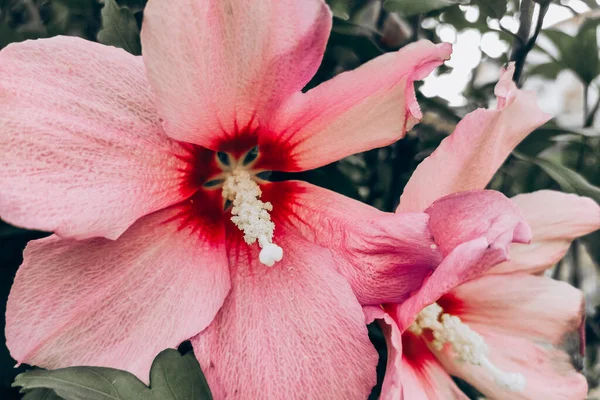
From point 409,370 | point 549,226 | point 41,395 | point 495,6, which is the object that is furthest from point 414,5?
point 41,395

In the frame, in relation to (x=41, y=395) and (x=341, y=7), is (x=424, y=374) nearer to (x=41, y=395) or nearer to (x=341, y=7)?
(x=41, y=395)

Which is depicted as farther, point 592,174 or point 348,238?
point 592,174

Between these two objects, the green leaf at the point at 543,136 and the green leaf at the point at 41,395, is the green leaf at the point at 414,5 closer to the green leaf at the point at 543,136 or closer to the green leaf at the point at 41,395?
the green leaf at the point at 543,136

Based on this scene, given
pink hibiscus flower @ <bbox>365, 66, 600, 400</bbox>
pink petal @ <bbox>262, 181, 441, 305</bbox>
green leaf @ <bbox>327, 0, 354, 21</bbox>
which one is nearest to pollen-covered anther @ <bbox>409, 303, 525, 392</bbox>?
pink hibiscus flower @ <bbox>365, 66, 600, 400</bbox>

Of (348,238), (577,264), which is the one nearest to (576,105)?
→ (577,264)

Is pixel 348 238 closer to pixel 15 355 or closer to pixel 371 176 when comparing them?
pixel 15 355

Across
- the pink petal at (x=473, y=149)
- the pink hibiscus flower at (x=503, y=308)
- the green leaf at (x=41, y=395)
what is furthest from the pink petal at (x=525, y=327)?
the green leaf at (x=41, y=395)

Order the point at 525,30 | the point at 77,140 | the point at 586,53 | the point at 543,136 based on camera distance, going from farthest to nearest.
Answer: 1. the point at 586,53
2. the point at 543,136
3. the point at 525,30
4. the point at 77,140
